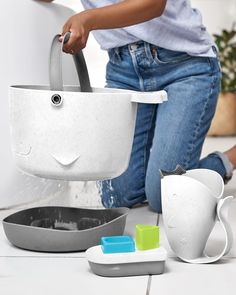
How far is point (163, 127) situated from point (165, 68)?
128mm

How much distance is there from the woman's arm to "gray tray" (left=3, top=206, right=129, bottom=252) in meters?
0.31

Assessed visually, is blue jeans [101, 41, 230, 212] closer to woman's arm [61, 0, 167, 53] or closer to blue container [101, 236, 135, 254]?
woman's arm [61, 0, 167, 53]

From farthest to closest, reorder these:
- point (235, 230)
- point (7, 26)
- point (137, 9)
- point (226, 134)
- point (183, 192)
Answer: point (226, 134) → point (7, 26) → point (235, 230) → point (137, 9) → point (183, 192)

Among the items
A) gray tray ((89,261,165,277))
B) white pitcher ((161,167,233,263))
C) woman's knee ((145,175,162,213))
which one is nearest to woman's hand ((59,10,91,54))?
white pitcher ((161,167,233,263))

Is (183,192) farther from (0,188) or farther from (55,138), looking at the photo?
(0,188)

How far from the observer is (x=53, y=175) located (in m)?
1.20

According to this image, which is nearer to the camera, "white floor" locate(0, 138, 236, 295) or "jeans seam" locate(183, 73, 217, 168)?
"white floor" locate(0, 138, 236, 295)

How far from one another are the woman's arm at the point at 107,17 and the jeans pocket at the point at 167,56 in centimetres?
22

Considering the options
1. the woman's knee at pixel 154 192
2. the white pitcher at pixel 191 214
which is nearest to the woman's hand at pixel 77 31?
the white pitcher at pixel 191 214

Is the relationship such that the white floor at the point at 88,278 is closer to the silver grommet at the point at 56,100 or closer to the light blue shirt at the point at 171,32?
the silver grommet at the point at 56,100

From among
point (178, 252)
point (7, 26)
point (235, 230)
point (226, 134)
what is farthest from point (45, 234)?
point (226, 134)

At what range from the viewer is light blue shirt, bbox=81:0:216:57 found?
1513 mm

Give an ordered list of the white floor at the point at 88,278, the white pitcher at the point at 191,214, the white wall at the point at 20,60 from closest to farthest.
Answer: the white floor at the point at 88,278, the white pitcher at the point at 191,214, the white wall at the point at 20,60

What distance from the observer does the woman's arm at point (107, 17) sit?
3.91 feet
